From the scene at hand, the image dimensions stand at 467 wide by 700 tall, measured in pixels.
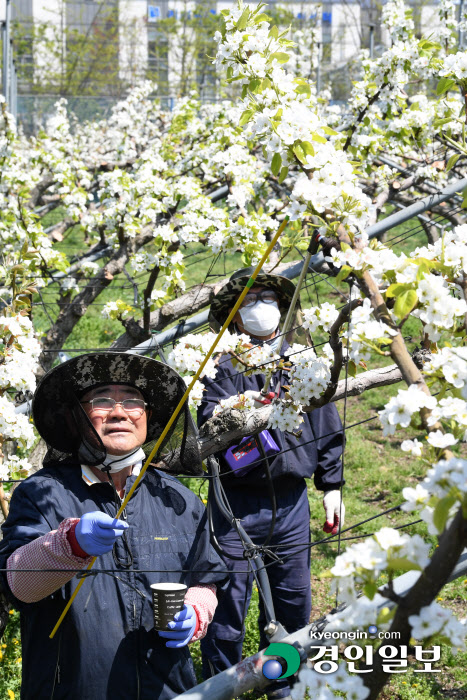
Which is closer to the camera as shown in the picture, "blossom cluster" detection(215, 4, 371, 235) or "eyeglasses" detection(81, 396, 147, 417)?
"blossom cluster" detection(215, 4, 371, 235)

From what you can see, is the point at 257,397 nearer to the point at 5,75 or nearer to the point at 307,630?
the point at 307,630

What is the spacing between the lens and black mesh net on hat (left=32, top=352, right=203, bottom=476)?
2.42 meters

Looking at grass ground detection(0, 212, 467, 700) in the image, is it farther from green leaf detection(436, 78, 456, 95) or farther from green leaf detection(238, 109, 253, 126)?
green leaf detection(436, 78, 456, 95)

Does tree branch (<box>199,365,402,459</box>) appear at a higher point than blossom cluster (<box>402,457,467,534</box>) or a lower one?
lower

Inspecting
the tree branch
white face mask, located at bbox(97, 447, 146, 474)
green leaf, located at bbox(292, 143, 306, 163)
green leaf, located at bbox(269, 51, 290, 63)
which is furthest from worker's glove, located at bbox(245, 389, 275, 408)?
green leaf, located at bbox(269, 51, 290, 63)

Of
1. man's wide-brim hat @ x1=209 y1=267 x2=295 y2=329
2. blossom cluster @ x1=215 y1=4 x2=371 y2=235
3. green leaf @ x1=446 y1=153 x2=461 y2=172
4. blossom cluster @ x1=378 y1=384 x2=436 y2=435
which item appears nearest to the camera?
blossom cluster @ x1=378 y1=384 x2=436 y2=435

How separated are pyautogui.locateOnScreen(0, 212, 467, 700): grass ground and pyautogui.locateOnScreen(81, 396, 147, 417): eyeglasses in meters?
0.69

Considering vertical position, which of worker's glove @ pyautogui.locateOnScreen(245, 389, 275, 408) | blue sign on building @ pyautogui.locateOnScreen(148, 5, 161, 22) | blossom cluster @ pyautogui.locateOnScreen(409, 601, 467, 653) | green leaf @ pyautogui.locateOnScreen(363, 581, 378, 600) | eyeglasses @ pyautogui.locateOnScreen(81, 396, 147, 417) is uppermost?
blue sign on building @ pyautogui.locateOnScreen(148, 5, 161, 22)

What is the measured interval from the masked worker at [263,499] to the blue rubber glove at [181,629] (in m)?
0.95

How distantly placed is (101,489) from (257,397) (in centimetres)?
62

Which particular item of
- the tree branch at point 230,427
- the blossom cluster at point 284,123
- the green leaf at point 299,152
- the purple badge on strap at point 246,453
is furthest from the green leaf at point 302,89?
the purple badge on strap at point 246,453

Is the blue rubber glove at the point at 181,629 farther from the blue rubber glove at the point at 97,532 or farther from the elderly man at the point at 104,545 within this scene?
the blue rubber glove at the point at 97,532

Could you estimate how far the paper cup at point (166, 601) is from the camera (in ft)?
6.81

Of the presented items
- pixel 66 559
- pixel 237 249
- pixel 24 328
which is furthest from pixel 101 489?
Result: pixel 237 249
